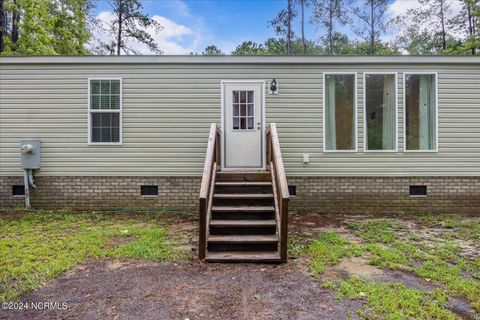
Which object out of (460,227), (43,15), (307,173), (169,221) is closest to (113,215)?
(169,221)

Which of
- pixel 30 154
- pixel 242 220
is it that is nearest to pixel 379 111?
pixel 242 220

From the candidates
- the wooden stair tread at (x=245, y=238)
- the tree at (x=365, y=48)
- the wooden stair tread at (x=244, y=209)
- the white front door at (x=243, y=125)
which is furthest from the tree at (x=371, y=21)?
the wooden stair tread at (x=245, y=238)

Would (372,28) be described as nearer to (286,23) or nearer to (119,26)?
(286,23)

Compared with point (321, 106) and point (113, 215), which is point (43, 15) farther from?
point (321, 106)

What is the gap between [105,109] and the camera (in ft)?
22.4

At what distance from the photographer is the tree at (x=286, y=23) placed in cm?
1874

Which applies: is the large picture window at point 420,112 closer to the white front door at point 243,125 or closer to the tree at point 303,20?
the white front door at point 243,125

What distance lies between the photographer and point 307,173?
686 centimetres

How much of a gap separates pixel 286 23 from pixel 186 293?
18.9m

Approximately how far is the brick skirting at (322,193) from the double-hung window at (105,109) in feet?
3.12

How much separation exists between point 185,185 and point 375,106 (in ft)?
15.0

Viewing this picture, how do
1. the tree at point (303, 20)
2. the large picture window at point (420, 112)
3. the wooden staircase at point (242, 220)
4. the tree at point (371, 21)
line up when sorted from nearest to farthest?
the wooden staircase at point (242, 220)
the large picture window at point (420, 112)
the tree at point (371, 21)
the tree at point (303, 20)

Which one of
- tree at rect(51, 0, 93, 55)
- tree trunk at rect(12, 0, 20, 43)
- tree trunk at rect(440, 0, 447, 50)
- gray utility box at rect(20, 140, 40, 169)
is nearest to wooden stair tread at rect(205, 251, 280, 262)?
gray utility box at rect(20, 140, 40, 169)

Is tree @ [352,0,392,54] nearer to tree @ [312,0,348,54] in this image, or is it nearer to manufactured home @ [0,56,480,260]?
tree @ [312,0,348,54]
